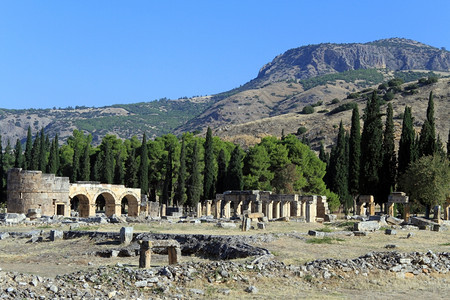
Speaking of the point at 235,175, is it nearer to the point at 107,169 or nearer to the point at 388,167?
the point at 107,169

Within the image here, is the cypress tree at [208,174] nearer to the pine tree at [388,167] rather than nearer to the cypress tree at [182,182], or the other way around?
the cypress tree at [182,182]

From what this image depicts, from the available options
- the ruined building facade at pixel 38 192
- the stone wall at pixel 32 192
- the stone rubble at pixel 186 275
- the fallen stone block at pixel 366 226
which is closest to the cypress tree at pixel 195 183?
the ruined building facade at pixel 38 192

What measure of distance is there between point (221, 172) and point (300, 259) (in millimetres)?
45473

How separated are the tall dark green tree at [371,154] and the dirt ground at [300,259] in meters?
15.5

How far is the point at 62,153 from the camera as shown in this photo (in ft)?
262

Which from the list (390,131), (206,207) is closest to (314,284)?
(390,131)

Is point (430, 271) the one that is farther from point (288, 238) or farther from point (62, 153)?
point (62, 153)

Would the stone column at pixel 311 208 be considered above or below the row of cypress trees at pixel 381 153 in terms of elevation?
below

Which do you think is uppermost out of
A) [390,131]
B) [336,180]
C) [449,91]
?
[449,91]

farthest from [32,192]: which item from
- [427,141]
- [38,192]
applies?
[427,141]

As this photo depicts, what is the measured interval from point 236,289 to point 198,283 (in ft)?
3.71

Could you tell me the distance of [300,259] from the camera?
23031 millimetres

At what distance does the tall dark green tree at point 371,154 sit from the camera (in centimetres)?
5469

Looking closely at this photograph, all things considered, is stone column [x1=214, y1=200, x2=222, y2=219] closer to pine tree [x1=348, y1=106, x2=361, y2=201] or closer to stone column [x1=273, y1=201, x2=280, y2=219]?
stone column [x1=273, y1=201, x2=280, y2=219]
